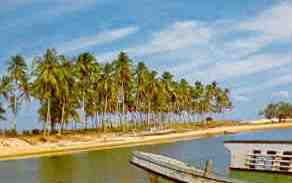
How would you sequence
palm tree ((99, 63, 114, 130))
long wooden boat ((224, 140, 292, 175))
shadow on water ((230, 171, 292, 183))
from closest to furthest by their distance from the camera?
1. shadow on water ((230, 171, 292, 183))
2. long wooden boat ((224, 140, 292, 175))
3. palm tree ((99, 63, 114, 130))

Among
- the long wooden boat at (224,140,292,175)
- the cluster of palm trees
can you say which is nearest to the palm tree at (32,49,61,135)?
the cluster of palm trees

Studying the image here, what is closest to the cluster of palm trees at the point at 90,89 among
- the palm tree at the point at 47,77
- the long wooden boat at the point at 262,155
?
the palm tree at the point at 47,77

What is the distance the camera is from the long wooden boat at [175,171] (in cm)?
1948

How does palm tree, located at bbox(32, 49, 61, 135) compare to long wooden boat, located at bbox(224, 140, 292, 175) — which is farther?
palm tree, located at bbox(32, 49, 61, 135)

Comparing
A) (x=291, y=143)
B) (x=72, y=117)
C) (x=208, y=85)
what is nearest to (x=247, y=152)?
(x=291, y=143)

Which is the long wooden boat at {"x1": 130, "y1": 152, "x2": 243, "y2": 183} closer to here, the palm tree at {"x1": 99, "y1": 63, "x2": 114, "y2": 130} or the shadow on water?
the shadow on water

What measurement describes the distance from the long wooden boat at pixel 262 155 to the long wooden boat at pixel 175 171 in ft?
17.7

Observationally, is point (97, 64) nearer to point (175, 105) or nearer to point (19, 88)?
point (19, 88)

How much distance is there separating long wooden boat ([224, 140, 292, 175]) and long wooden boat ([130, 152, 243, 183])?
540cm

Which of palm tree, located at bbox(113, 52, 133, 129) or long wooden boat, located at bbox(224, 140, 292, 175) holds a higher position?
palm tree, located at bbox(113, 52, 133, 129)

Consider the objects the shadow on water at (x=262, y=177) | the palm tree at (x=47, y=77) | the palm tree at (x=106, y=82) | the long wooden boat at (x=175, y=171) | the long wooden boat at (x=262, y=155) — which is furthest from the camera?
the palm tree at (x=106, y=82)

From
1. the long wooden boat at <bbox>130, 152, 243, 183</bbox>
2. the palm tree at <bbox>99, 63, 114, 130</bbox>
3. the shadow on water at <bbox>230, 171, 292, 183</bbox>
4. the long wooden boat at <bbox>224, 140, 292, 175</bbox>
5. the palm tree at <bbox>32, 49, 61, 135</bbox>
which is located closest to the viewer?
the long wooden boat at <bbox>130, 152, 243, 183</bbox>

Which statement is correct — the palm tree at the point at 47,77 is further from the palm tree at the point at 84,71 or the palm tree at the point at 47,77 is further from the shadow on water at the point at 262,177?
the shadow on water at the point at 262,177

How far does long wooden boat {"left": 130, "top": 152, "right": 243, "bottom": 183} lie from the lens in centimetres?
1948
